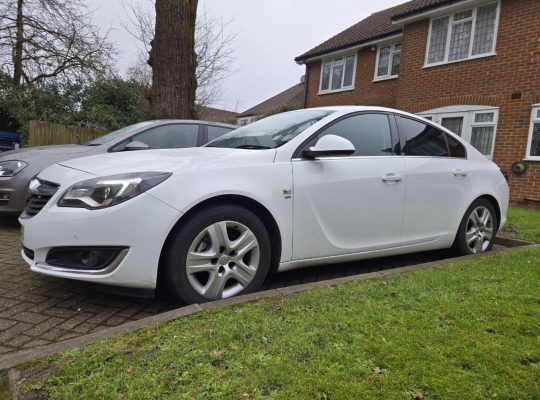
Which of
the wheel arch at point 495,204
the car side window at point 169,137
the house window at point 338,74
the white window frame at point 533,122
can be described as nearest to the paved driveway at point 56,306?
the wheel arch at point 495,204

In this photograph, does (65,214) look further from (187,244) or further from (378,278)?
(378,278)

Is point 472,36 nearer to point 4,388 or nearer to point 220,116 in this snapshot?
point 4,388

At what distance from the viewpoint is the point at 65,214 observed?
2.58 m

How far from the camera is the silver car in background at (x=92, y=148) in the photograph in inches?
186

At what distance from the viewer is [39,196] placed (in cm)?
298

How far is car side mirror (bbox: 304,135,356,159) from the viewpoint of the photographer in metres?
3.07

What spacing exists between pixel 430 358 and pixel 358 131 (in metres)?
2.09

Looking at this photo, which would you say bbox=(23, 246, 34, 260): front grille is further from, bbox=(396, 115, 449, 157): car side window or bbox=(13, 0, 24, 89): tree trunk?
bbox=(13, 0, 24, 89): tree trunk

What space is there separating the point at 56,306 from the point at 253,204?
1.48 m

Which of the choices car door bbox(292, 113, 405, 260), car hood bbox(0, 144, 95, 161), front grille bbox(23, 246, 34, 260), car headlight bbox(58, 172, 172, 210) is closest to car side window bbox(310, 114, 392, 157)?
car door bbox(292, 113, 405, 260)

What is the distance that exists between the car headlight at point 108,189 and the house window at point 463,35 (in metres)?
11.3

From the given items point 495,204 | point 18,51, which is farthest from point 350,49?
point 495,204

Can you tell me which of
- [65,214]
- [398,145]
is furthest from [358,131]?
[65,214]

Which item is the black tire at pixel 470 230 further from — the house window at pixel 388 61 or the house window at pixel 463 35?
the house window at pixel 388 61
